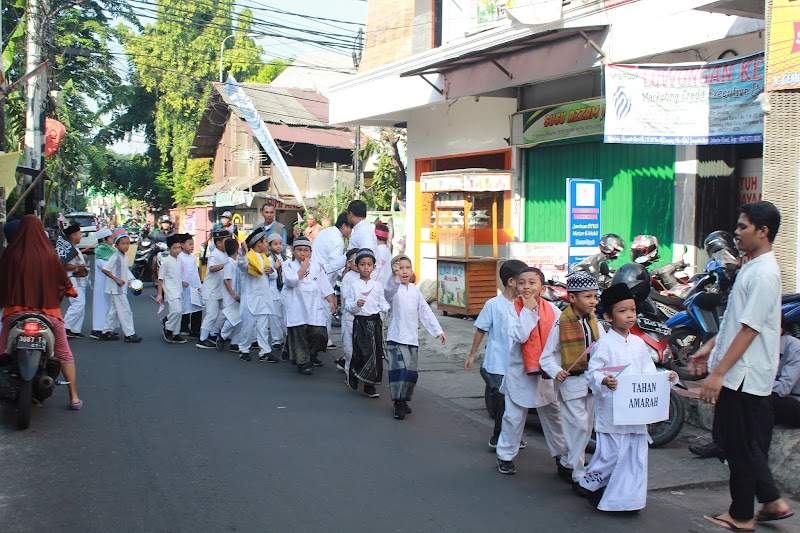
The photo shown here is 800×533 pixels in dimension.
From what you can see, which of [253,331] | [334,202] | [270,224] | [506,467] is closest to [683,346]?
[506,467]

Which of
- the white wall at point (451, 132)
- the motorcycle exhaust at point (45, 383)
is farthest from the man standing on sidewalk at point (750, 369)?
the white wall at point (451, 132)

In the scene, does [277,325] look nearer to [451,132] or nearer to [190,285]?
[190,285]

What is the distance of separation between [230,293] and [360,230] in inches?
102

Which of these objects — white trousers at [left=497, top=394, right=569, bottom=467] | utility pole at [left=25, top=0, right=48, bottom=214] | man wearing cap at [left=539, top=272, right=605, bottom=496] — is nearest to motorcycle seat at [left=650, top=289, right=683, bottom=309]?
white trousers at [left=497, top=394, right=569, bottom=467]

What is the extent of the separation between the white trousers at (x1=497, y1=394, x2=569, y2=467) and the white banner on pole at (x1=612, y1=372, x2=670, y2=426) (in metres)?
1.10

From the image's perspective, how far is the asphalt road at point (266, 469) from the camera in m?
4.81

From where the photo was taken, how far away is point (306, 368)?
9.79 m

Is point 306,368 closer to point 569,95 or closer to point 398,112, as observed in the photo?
point 569,95

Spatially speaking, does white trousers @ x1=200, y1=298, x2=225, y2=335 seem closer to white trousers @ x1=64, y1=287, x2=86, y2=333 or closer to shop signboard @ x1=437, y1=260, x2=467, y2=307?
white trousers @ x1=64, y1=287, x2=86, y2=333

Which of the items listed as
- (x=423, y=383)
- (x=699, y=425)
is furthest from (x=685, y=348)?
(x=423, y=383)

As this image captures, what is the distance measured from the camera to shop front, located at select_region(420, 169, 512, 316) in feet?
46.2

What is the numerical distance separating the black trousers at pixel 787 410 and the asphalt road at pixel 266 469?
132 cm

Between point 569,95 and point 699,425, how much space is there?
26.0 ft

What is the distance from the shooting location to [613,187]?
41.4 feet
